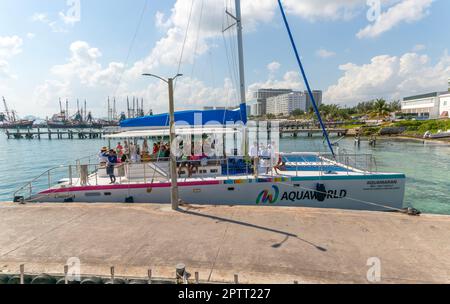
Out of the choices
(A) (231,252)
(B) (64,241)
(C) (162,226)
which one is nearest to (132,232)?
(C) (162,226)

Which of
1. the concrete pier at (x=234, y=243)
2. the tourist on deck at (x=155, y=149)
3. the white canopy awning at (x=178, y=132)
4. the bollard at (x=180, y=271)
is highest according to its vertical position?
the white canopy awning at (x=178, y=132)

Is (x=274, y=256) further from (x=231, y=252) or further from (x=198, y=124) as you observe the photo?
(x=198, y=124)

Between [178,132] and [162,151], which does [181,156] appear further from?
[178,132]

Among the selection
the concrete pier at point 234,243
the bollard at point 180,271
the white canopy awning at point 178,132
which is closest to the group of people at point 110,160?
the white canopy awning at point 178,132

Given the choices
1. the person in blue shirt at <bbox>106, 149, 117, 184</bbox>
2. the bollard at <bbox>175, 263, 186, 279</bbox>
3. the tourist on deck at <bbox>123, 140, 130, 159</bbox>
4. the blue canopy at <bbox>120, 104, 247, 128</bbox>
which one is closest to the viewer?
the bollard at <bbox>175, 263, 186, 279</bbox>

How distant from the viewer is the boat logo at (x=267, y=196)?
11.8m

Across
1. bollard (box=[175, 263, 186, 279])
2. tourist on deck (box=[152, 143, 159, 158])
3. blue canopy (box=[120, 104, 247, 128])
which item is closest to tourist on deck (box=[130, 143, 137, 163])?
tourist on deck (box=[152, 143, 159, 158])

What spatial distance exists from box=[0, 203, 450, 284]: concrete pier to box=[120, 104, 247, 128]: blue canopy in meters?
5.26

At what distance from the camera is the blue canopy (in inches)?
550

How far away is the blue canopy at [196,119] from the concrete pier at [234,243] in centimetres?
526

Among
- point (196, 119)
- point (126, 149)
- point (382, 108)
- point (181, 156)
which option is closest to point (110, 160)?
point (126, 149)

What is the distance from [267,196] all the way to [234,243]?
16.0 feet

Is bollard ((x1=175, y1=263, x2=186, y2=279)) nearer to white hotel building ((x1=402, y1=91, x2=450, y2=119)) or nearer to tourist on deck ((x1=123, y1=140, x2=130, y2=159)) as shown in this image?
tourist on deck ((x1=123, y1=140, x2=130, y2=159))

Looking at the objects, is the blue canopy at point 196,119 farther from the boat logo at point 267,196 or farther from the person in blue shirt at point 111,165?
the boat logo at point 267,196
